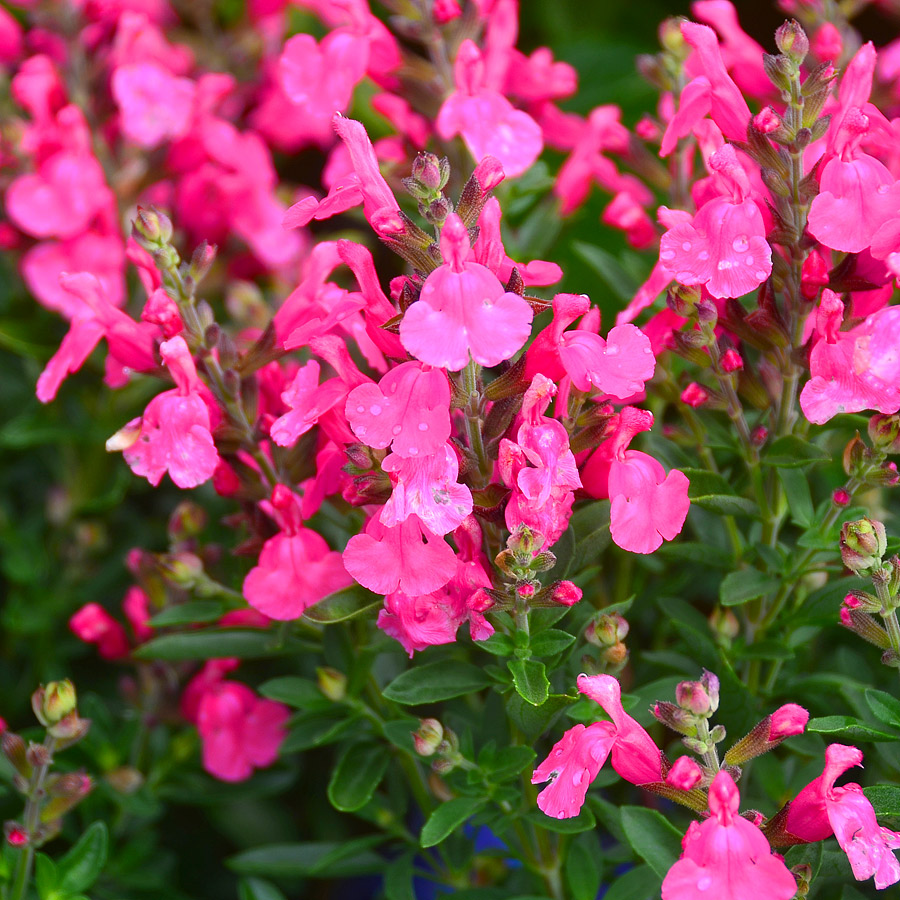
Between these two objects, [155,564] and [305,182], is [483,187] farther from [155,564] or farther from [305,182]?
[305,182]

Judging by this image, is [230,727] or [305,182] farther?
[305,182]

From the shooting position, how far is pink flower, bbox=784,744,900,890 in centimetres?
50

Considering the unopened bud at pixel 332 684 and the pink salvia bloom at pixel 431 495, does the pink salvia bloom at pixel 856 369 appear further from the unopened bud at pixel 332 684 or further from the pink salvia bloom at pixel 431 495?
the unopened bud at pixel 332 684

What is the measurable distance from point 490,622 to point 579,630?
7cm

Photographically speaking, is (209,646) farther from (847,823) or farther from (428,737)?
(847,823)

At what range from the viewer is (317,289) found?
74cm

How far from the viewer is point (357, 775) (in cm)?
74

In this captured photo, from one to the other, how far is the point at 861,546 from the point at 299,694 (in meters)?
0.40

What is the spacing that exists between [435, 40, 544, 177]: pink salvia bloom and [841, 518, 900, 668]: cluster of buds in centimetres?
38

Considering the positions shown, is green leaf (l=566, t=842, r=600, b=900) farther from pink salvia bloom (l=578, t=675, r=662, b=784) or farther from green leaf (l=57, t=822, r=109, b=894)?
green leaf (l=57, t=822, r=109, b=894)

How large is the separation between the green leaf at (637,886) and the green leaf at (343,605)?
9.3 inches

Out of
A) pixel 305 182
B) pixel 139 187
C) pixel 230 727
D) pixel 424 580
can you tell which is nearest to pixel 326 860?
pixel 230 727

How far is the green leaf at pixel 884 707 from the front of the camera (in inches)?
23.7

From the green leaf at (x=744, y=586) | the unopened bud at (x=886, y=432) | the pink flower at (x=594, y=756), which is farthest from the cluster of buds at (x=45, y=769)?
the unopened bud at (x=886, y=432)
